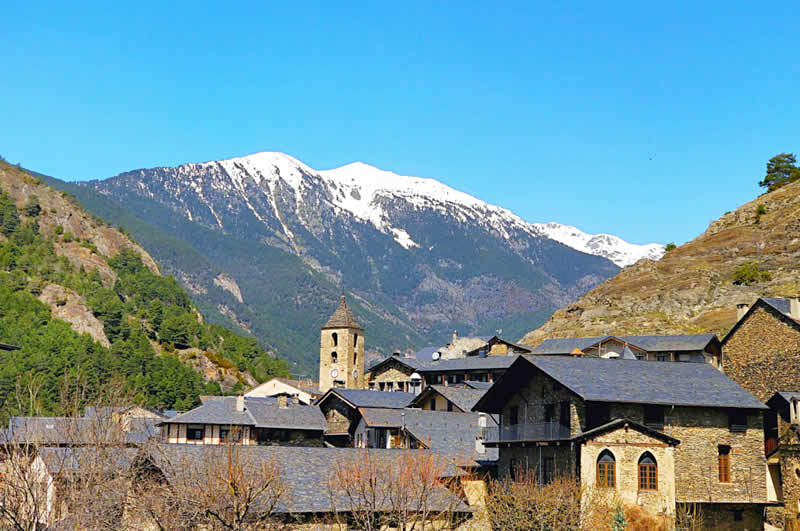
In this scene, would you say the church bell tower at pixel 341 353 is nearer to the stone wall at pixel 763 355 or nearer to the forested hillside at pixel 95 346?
the forested hillside at pixel 95 346

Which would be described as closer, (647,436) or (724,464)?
(647,436)

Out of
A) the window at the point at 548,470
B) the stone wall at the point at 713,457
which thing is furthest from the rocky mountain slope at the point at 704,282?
the window at the point at 548,470

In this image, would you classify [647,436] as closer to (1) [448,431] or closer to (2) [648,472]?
(2) [648,472]

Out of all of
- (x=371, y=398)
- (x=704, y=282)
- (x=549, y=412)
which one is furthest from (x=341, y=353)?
(x=549, y=412)

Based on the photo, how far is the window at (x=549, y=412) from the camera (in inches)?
2230

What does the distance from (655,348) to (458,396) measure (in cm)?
2894

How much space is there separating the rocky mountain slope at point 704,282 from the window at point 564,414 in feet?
232

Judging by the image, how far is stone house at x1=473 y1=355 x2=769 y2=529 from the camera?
52.4m

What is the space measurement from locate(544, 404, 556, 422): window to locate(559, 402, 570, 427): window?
3.93ft

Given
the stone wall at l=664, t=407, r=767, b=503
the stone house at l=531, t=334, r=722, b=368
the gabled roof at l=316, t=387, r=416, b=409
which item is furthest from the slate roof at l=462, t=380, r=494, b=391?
the stone wall at l=664, t=407, r=767, b=503

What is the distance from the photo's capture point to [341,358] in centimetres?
13050

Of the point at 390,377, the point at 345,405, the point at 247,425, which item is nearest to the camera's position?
the point at 247,425

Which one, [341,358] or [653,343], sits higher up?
[653,343]

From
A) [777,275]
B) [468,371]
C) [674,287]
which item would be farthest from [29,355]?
[777,275]
